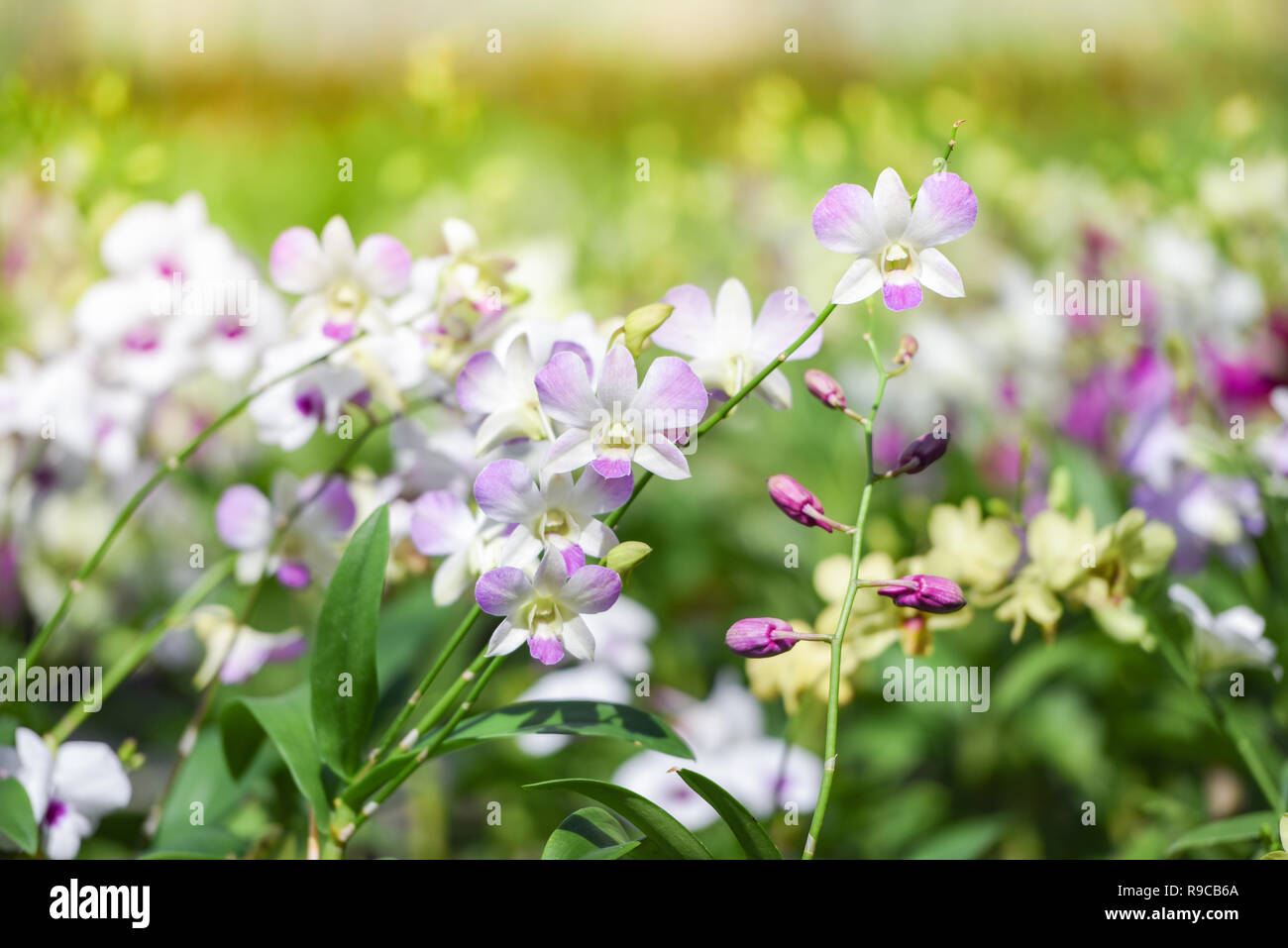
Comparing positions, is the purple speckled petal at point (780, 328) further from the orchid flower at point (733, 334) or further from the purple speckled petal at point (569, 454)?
Answer: the purple speckled petal at point (569, 454)

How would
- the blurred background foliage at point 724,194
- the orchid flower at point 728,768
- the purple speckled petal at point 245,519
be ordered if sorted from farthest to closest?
the blurred background foliage at point 724,194 < the orchid flower at point 728,768 < the purple speckled petal at point 245,519

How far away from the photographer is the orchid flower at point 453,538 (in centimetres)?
57

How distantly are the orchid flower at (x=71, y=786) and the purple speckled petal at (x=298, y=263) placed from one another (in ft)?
0.99

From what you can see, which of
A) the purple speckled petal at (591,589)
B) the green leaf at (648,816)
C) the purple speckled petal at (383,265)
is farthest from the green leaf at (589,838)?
the purple speckled petal at (383,265)

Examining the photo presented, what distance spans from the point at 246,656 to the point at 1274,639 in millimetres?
792

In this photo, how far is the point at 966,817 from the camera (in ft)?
3.91

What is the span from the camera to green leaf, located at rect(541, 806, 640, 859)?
524mm

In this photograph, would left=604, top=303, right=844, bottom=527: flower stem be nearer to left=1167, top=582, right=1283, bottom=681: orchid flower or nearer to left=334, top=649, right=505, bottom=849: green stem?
left=334, top=649, right=505, bottom=849: green stem

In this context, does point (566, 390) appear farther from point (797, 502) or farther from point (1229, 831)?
point (1229, 831)

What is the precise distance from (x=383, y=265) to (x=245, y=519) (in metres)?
0.20

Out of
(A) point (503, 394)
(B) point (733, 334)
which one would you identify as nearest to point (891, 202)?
(B) point (733, 334)

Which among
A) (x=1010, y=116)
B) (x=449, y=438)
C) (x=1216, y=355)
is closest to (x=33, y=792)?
(x=449, y=438)

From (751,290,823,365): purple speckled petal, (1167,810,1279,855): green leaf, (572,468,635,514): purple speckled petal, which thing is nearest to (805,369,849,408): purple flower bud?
(751,290,823,365): purple speckled petal
